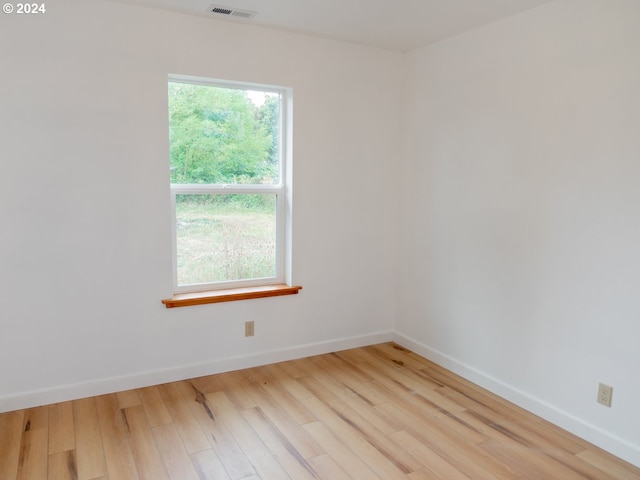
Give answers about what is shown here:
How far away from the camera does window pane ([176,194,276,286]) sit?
317 centimetres

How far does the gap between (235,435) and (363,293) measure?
1.67m

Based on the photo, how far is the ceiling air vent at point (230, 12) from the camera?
9.12ft

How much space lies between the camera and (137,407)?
2756mm

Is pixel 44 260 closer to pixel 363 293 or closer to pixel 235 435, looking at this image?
pixel 235 435

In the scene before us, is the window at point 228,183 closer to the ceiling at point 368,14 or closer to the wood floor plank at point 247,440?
the ceiling at point 368,14

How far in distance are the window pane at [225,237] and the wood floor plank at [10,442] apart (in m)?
1.21

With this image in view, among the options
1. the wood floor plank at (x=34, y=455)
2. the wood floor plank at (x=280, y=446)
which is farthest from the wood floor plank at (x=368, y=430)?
the wood floor plank at (x=34, y=455)

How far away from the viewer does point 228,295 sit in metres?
3.21

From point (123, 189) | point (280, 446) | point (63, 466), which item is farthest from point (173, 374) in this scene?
point (123, 189)

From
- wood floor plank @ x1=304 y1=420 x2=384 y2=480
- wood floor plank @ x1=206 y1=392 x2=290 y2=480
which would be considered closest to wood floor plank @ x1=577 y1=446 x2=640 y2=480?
wood floor plank @ x1=304 y1=420 x2=384 y2=480

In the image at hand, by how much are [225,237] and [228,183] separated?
39cm

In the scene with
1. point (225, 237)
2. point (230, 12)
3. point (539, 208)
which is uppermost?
point (230, 12)

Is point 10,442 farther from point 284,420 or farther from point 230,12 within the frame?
point 230,12

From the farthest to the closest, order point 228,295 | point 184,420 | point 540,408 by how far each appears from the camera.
→ point 228,295 → point 540,408 → point 184,420
